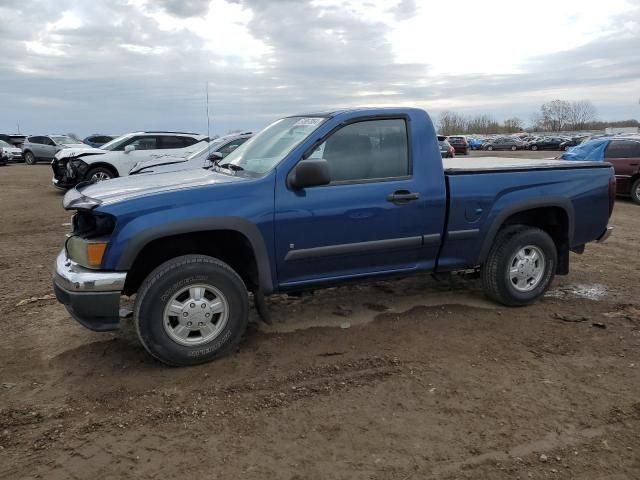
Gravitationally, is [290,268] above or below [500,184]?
below

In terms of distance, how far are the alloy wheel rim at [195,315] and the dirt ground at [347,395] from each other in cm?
24

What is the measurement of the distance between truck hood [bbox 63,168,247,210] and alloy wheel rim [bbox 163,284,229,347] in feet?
2.49

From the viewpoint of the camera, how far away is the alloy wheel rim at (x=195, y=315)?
3900 millimetres

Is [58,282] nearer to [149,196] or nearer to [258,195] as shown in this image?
[149,196]

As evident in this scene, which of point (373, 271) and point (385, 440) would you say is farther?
point (373, 271)

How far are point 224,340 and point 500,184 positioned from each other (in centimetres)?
277

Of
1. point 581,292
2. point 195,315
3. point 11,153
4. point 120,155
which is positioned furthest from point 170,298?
point 11,153

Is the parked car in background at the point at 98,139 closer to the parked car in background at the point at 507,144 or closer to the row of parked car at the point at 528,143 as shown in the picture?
the row of parked car at the point at 528,143

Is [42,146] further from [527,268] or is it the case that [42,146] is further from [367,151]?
[527,268]

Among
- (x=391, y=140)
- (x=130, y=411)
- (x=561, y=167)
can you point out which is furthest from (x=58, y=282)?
(x=561, y=167)

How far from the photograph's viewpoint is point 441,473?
9.11ft

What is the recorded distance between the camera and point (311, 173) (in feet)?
13.1

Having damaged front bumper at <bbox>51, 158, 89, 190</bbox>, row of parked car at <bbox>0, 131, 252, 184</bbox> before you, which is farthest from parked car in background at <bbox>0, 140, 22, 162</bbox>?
row of parked car at <bbox>0, 131, 252, 184</bbox>

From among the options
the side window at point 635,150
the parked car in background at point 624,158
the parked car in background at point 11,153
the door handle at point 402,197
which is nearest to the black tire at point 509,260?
the door handle at point 402,197
